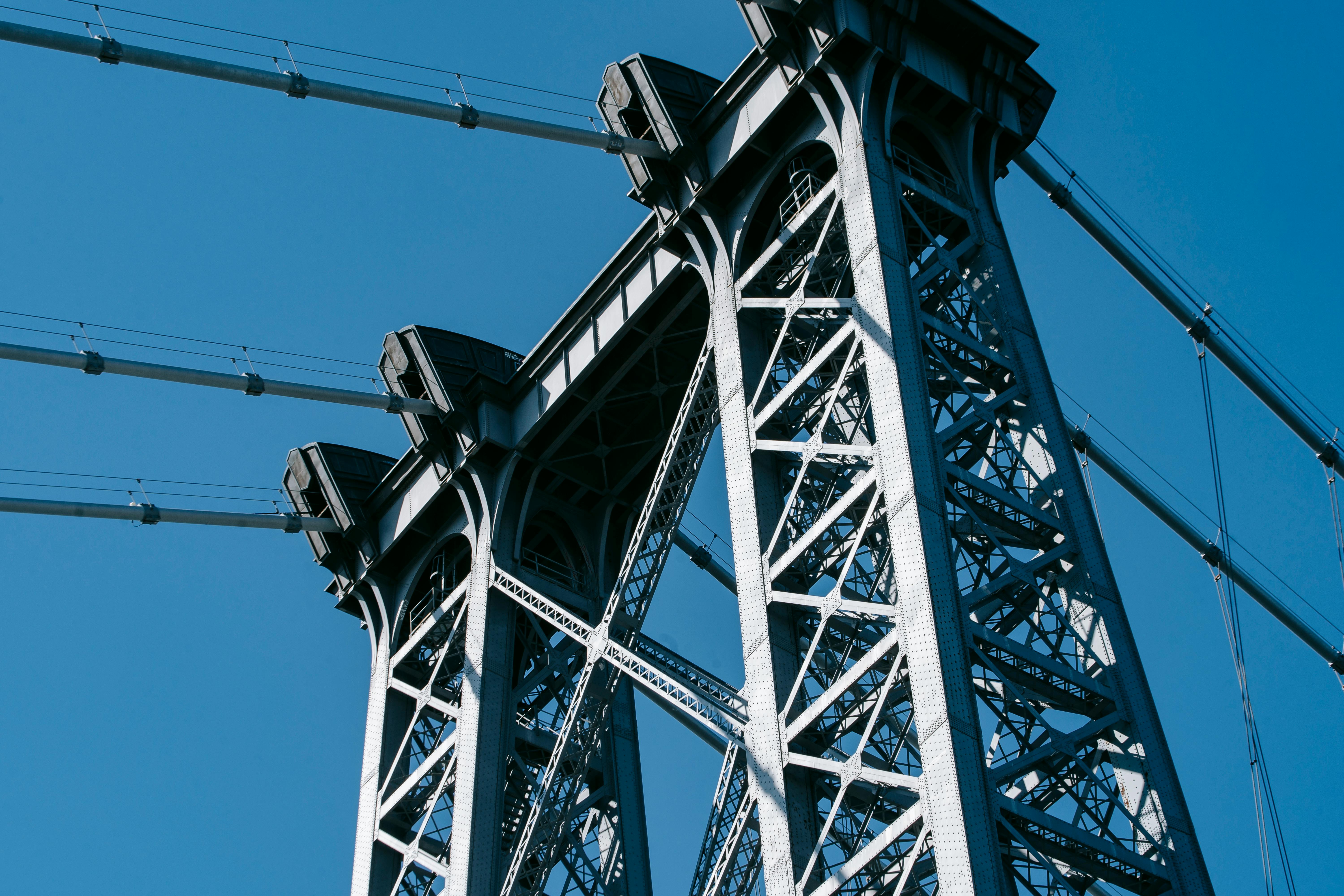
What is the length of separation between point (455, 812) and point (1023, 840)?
43.5 feet

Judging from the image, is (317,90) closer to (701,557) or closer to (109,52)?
(109,52)

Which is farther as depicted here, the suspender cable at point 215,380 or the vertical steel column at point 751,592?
the suspender cable at point 215,380

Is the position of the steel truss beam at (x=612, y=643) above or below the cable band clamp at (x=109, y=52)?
below

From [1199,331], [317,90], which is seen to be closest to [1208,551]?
[1199,331]

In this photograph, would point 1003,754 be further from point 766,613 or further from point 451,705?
point 451,705

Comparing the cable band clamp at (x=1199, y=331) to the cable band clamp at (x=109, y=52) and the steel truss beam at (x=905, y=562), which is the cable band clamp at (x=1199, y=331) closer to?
the steel truss beam at (x=905, y=562)

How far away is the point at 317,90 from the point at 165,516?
9791mm

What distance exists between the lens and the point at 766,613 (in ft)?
69.6

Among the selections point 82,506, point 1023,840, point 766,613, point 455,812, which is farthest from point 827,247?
point 82,506

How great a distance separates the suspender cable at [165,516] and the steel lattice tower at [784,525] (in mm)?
685

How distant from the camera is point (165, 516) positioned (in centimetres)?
3027

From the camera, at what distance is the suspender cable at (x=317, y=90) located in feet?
75.5

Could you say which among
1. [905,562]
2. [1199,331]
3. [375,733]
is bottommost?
[905,562]

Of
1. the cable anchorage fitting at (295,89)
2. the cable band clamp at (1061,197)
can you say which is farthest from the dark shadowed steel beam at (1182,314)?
the cable anchorage fitting at (295,89)
